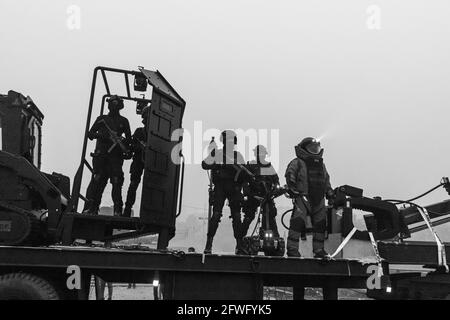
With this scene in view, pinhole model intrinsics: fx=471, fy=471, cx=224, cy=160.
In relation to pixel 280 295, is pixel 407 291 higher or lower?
higher

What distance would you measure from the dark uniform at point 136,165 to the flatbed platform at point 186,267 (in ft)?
3.86

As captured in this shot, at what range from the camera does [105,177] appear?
21.8 ft

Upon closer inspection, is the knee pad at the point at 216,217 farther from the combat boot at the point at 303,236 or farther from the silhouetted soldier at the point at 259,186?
the combat boot at the point at 303,236

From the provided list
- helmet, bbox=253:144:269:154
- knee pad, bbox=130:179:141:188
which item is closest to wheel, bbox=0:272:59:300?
knee pad, bbox=130:179:141:188

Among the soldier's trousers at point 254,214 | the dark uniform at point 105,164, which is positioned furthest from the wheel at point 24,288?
the soldier's trousers at point 254,214

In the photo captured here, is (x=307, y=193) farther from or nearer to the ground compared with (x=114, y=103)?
nearer to the ground

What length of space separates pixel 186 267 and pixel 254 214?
282 cm

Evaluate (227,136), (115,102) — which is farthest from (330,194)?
(115,102)

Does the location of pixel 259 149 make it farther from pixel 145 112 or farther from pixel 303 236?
pixel 145 112

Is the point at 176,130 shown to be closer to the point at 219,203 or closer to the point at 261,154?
the point at 219,203

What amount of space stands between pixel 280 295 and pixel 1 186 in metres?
15.9

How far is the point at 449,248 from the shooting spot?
589cm

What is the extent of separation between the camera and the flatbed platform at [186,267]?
5145mm
